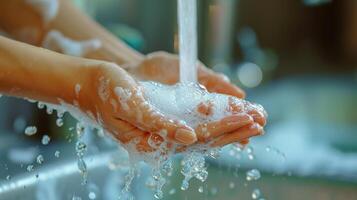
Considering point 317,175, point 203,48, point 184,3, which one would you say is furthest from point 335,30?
point 184,3

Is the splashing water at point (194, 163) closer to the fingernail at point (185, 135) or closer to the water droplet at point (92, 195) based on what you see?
the fingernail at point (185, 135)

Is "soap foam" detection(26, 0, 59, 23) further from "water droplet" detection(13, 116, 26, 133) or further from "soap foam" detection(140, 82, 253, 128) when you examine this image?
"water droplet" detection(13, 116, 26, 133)

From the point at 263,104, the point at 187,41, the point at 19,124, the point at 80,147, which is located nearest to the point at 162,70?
the point at 187,41

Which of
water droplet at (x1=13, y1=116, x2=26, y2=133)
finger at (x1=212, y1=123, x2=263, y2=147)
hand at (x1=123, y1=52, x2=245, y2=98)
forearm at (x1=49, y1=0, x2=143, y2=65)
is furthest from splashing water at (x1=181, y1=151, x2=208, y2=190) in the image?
water droplet at (x1=13, y1=116, x2=26, y2=133)

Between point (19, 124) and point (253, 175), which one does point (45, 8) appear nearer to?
point (253, 175)

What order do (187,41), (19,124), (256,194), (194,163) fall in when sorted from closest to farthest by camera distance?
1. (194,163)
2. (187,41)
3. (256,194)
4. (19,124)
